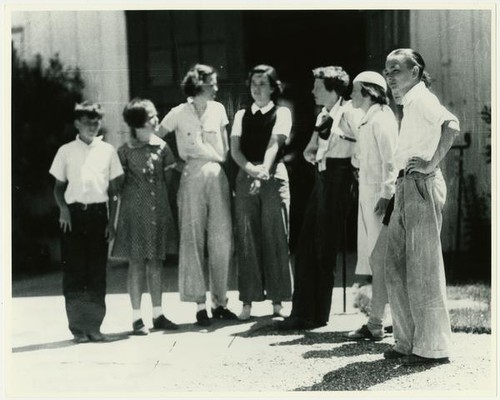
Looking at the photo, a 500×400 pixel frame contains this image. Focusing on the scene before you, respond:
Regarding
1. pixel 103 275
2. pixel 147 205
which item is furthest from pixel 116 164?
pixel 103 275

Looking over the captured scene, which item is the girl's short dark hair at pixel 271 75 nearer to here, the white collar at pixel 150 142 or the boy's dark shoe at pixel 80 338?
the white collar at pixel 150 142

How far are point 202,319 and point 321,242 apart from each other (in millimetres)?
1077

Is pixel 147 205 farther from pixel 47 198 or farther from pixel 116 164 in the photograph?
pixel 47 198

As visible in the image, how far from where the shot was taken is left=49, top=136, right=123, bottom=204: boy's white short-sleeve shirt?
5195 millimetres

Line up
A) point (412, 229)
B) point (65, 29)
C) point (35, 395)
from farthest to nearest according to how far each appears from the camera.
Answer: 1. point (65, 29)
2. point (35, 395)
3. point (412, 229)

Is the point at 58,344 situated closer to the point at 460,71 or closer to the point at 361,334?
the point at 361,334

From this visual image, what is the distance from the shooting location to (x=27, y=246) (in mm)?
5414

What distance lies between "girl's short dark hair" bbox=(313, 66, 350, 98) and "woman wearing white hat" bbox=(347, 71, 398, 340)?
135 mm

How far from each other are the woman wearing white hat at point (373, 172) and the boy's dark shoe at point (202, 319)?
108 cm

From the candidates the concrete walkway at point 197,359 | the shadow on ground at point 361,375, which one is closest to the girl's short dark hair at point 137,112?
the concrete walkway at point 197,359

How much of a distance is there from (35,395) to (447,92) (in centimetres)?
361

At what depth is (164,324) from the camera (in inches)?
214

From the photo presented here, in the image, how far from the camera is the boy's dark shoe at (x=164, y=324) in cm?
543

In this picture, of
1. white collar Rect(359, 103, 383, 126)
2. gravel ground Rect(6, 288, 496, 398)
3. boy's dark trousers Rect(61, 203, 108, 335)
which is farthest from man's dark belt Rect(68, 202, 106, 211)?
white collar Rect(359, 103, 383, 126)
